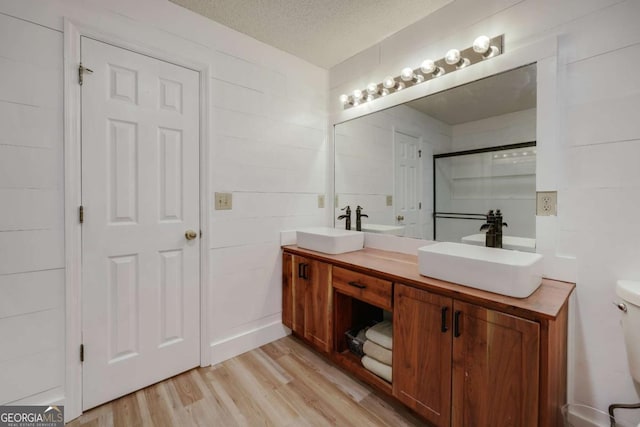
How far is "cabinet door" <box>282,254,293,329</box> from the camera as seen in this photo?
2.11 metres

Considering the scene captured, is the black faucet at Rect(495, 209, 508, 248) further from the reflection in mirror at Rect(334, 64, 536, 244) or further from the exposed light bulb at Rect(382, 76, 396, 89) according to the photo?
the exposed light bulb at Rect(382, 76, 396, 89)

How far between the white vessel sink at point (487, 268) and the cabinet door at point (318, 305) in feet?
2.16

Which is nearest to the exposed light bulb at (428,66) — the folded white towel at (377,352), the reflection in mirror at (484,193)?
the reflection in mirror at (484,193)

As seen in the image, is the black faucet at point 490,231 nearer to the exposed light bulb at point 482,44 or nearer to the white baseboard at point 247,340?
the exposed light bulb at point 482,44

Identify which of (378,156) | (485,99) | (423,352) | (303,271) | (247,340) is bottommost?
(247,340)

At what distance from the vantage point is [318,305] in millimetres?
1852

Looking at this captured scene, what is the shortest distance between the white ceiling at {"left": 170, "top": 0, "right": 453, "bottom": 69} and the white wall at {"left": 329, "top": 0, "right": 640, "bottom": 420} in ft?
2.15

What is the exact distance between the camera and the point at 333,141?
2471 millimetres

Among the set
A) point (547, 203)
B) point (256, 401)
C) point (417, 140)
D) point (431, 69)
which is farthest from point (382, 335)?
point (431, 69)

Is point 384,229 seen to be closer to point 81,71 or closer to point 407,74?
point 407,74

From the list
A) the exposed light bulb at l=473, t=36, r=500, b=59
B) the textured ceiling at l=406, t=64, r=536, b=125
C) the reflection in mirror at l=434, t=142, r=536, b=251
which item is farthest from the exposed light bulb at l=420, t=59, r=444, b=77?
the reflection in mirror at l=434, t=142, r=536, b=251

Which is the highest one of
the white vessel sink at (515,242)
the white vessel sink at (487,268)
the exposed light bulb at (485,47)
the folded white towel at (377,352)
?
the exposed light bulb at (485,47)

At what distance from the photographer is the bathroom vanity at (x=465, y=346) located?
965 mm

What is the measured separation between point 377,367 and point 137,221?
5.27ft
